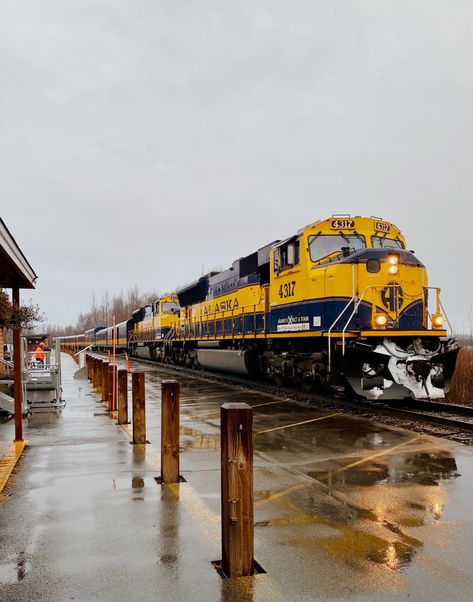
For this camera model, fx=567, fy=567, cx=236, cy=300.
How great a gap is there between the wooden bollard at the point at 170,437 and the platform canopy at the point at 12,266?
228 centimetres

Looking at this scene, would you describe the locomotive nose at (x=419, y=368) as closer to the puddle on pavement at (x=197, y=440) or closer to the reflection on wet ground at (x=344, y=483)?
the reflection on wet ground at (x=344, y=483)

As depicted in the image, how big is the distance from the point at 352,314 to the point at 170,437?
6.05 meters

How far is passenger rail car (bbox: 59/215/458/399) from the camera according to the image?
10.8 m

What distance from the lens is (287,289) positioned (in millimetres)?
13680

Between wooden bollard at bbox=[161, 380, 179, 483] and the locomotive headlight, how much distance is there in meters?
6.44

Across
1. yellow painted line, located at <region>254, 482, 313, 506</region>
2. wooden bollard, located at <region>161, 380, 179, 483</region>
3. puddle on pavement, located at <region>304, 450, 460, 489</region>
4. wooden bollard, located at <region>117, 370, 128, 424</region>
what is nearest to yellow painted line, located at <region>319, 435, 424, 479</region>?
puddle on pavement, located at <region>304, 450, 460, 489</region>

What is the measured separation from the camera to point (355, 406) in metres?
11.4

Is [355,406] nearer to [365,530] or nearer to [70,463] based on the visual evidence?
[70,463]

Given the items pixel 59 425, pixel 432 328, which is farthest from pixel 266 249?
pixel 59 425

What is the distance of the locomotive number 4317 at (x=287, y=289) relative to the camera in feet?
43.7

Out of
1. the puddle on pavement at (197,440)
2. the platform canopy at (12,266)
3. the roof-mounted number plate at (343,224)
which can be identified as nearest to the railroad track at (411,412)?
the puddle on pavement at (197,440)

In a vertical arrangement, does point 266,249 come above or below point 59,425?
above

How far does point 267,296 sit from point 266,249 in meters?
1.38

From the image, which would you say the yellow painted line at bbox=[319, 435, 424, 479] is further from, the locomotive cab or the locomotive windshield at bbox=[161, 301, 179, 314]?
the locomotive windshield at bbox=[161, 301, 179, 314]
